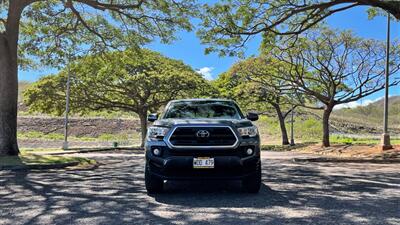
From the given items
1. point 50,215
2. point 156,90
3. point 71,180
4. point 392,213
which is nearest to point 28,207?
point 50,215

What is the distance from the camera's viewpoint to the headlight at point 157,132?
753 cm

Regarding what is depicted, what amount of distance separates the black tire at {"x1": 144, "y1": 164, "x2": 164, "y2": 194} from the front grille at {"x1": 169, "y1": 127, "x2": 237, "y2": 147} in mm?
790

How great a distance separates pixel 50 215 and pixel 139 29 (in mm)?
14174

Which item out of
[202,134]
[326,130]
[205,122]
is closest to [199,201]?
[202,134]

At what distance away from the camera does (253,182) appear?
7816 millimetres

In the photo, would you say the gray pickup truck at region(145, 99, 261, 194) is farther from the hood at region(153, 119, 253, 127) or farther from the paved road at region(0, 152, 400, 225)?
the paved road at region(0, 152, 400, 225)

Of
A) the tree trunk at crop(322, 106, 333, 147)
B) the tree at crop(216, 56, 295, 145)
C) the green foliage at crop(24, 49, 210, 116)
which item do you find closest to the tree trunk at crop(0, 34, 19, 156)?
the green foliage at crop(24, 49, 210, 116)

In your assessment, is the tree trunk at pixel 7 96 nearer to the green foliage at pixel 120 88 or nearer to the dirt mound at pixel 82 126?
the green foliage at pixel 120 88

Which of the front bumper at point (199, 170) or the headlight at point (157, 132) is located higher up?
the headlight at point (157, 132)

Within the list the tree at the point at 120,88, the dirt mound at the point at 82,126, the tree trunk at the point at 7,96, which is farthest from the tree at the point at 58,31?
the dirt mound at the point at 82,126

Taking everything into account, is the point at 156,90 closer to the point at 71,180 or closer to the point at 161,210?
the point at 71,180

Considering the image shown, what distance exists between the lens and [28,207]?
664cm

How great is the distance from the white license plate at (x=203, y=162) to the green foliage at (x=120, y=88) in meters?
26.3

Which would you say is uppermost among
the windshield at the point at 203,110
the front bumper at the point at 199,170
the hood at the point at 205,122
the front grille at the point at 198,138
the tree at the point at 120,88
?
the tree at the point at 120,88
